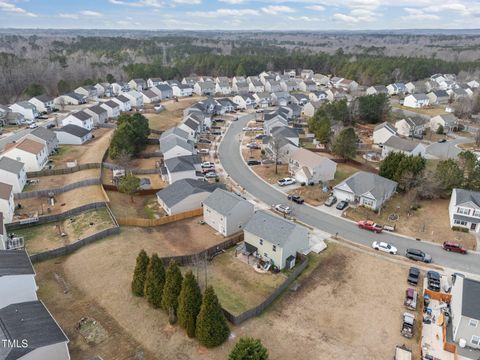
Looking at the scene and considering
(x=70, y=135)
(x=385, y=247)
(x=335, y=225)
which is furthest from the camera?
(x=70, y=135)

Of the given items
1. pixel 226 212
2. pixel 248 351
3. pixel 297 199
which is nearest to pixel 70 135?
pixel 226 212

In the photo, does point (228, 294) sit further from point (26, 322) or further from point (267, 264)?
point (26, 322)

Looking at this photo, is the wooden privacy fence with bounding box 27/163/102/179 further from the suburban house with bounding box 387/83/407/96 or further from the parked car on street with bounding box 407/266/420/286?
the suburban house with bounding box 387/83/407/96

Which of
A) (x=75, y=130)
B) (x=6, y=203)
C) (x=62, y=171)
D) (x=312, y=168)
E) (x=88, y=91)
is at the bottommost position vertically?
(x=62, y=171)

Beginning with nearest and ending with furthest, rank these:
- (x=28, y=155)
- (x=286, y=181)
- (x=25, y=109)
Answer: (x=28, y=155), (x=286, y=181), (x=25, y=109)

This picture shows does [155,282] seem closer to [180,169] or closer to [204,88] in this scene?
[180,169]

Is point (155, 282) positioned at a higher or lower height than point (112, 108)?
lower

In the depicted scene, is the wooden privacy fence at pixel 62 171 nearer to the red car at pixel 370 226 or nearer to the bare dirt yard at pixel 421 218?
the bare dirt yard at pixel 421 218
